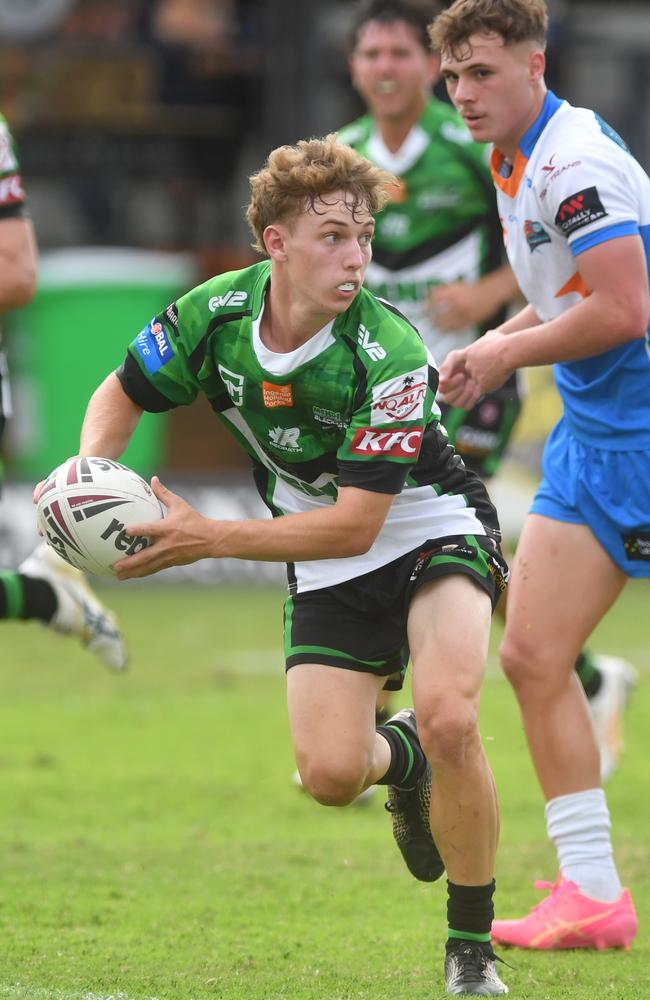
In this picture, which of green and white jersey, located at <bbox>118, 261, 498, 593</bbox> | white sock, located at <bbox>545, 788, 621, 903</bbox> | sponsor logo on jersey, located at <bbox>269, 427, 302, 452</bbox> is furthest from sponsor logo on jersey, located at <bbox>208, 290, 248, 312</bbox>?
white sock, located at <bbox>545, 788, 621, 903</bbox>

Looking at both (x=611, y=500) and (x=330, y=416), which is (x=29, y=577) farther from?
(x=611, y=500)

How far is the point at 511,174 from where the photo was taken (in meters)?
4.83

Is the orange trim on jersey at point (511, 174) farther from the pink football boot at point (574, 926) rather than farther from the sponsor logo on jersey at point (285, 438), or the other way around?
the pink football boot at point (574, 926)

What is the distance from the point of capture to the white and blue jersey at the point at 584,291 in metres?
4.53

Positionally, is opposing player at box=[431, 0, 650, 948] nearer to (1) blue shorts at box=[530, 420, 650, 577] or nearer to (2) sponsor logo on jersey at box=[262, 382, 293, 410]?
(1) blue shorts at box=[530, 420, 650, 577]

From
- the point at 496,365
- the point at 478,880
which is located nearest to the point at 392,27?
the point at 496,365

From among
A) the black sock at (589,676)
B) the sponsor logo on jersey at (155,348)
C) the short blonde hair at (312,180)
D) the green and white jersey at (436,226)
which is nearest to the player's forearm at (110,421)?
the sponsor logo on jersey at (155,348)

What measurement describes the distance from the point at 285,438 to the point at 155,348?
0.43m

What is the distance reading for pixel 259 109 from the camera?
17.5 metres

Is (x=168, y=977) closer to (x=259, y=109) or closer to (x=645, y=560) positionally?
(x=645, y=560)

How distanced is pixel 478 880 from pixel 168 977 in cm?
85

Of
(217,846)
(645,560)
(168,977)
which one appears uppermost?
(645,560)

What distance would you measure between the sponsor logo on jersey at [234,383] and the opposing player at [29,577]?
72.3 inches

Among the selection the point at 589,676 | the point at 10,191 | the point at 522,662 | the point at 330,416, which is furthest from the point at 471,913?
the point at 10,191
